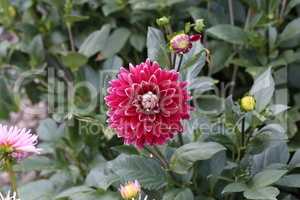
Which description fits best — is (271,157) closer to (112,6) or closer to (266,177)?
(266,177)

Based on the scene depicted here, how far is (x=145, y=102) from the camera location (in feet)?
3.54

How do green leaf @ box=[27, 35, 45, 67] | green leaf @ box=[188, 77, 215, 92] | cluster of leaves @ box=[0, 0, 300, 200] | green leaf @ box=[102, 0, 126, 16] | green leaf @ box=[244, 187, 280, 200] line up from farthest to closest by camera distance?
green leaf @ box=[27, 35, 45, 67] → green leaf @ box=[102, 0, 126, 16] → green leaf @ box=[188, 77, 215, 92] → cluster of leaves @ box=[0, 0, 300, 200] → green leaf @ box=[244, 187, 280, 200]

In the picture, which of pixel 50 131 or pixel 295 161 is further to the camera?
pixel 50 131

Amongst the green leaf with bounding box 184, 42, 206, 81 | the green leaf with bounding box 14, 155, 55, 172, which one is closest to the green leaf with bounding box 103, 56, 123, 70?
the green leaf with bounding box 14, 155, 55, 172

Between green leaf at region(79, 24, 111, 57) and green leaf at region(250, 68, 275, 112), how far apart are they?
1.87 ft

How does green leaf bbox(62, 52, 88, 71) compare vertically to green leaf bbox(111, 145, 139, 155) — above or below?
above

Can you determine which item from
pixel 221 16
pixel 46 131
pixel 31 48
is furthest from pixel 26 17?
pixel 221 16

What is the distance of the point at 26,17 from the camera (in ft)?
6.82

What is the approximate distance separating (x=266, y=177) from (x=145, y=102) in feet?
1.09

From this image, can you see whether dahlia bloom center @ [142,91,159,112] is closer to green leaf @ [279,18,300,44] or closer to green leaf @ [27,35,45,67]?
green leaf @ [279,18,300,44]

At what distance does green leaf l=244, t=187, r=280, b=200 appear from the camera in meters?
1.17

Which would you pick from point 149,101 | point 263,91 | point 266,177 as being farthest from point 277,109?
point 149,101

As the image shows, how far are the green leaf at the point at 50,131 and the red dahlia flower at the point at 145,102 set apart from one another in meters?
0.70

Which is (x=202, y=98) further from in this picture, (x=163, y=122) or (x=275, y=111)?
(x=163, y=122)
